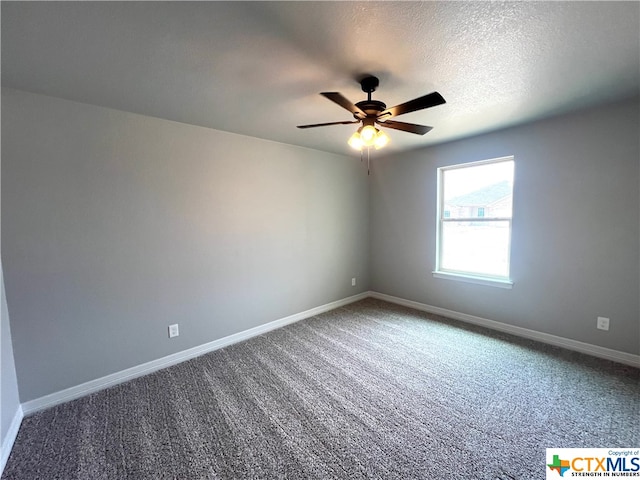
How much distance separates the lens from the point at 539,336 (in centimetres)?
307

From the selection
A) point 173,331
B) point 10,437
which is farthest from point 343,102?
point 10,437

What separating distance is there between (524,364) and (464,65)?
8.84 ft

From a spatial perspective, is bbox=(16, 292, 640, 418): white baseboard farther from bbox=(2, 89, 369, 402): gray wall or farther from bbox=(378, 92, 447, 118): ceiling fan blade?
bbox=(378, 92, 447, 118): ceiling fan blade

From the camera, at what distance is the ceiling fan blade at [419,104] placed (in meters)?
1.63

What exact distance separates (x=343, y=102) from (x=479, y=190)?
8.80 feet

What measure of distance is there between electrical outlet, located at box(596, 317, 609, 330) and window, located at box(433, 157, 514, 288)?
806 millimetres

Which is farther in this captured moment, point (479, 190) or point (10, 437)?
point (479, 190)

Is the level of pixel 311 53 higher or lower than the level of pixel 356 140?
higher

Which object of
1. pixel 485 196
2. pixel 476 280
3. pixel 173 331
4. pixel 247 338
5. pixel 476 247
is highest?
pixel 485 196

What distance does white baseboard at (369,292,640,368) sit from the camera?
259cm

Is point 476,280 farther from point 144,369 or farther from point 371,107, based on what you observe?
point 144,369

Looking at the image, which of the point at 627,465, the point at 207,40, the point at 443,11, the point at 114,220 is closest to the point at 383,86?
the point at 443,11

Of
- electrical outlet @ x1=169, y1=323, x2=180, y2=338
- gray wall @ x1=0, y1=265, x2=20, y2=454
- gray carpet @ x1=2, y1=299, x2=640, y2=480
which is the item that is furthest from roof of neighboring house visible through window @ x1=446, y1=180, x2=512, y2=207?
gray wall @ x1=0, y1=265, x2=20, y2=454

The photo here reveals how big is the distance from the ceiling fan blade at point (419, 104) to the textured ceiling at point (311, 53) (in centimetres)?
28
